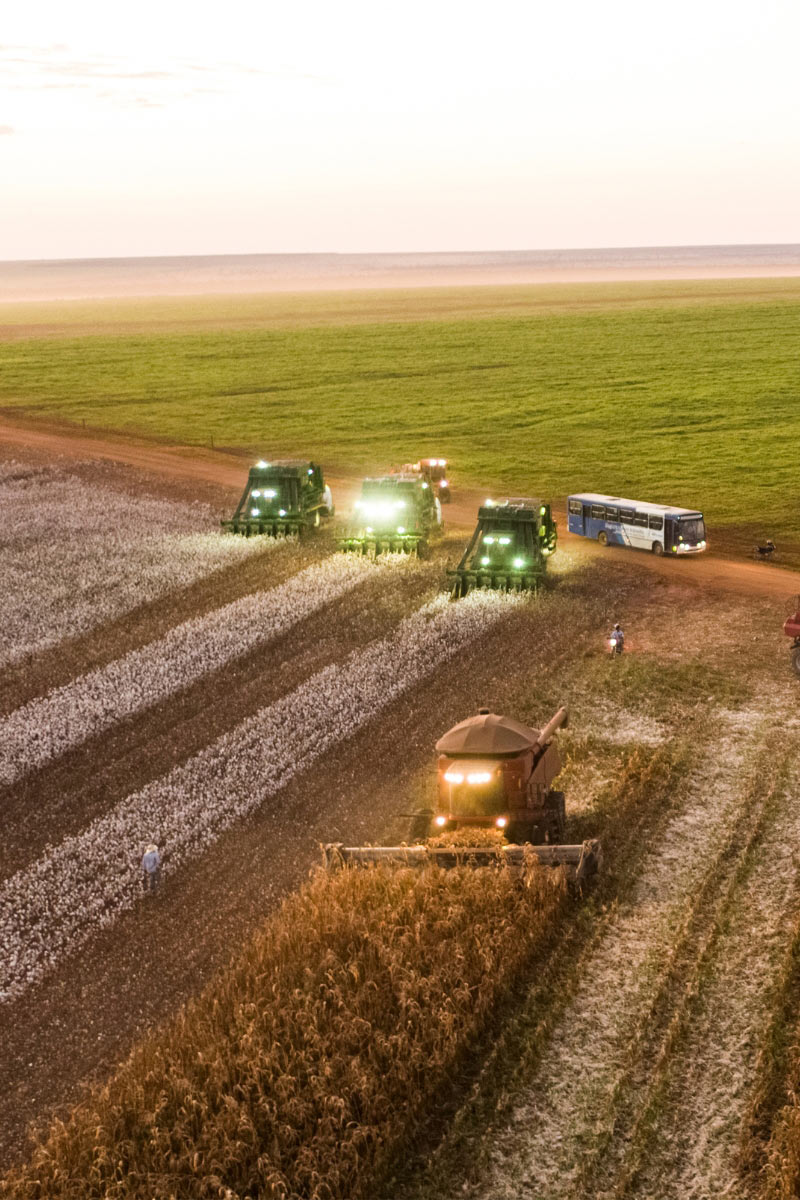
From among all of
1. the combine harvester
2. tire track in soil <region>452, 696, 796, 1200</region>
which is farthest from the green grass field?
the combine harvester

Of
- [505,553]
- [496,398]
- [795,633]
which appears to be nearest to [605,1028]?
[795,633]

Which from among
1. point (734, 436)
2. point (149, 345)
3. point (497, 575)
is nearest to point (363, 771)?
point (497, 575)

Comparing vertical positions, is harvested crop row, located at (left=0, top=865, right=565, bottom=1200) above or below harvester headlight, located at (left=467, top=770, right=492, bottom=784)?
below

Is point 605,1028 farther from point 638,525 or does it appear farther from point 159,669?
point 638,525

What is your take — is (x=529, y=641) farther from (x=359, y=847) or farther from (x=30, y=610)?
(x=30, y=610)

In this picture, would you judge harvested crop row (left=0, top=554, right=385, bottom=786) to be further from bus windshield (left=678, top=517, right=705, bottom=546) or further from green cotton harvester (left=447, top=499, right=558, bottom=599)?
bus windshield (left=678, top=517, right=705, bottom=546)

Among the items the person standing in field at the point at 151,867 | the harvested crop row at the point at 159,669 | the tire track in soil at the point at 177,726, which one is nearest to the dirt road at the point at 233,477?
the tire track in soil at the point at 177,726
